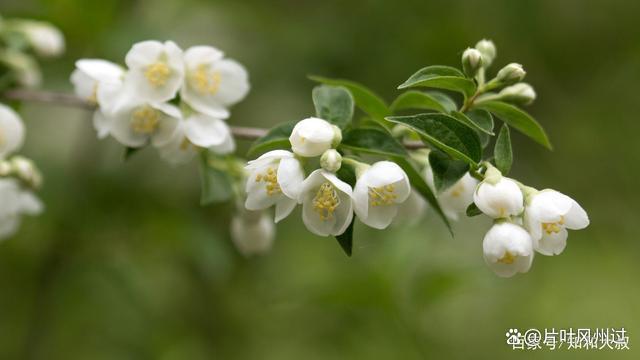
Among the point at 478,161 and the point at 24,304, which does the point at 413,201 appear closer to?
the point at 478,161

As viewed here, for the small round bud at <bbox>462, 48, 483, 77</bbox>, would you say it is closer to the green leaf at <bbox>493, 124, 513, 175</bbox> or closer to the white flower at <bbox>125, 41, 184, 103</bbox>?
the green leaf at <bbox>493, 124, 513, 175</bbox>

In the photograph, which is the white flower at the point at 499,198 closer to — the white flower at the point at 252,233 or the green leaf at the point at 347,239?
the green leaf at the point at 347,239

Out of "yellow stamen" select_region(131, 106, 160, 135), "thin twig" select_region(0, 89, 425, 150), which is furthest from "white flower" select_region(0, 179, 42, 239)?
"yellow stamen" select_region(131, 106, 160, 135)

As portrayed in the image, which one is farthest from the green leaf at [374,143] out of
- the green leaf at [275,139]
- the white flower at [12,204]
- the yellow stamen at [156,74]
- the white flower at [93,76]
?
the white flower at [12,204]

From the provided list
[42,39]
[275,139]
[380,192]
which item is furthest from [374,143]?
[42,39]

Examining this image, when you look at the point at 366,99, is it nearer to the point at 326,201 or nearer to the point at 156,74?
the point at 326,201

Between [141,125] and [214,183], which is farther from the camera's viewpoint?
[214,183]
